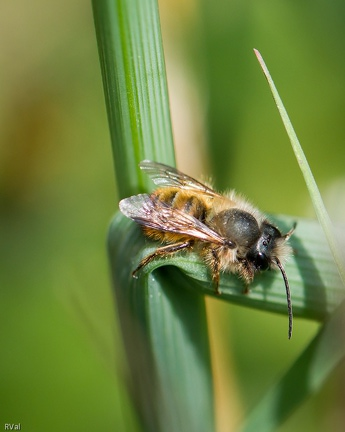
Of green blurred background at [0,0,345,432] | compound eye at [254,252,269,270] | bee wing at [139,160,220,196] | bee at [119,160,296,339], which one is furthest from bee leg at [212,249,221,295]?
green blurred background at [0,0,345,432]

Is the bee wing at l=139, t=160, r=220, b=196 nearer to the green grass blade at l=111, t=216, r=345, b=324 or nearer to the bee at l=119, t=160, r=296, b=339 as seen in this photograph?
the bee at l=119, t=160, r=296, b=339

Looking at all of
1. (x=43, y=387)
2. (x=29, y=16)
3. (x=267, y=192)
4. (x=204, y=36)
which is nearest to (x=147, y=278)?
(x=43, y=387)

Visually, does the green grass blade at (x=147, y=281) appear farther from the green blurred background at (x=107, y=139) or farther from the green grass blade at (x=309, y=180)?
the green blurred background at (x=107, y=139)

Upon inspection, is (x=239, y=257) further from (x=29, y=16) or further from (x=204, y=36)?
(x=29, y=16)


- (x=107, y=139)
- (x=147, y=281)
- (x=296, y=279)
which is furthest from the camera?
(x=107, y=139)

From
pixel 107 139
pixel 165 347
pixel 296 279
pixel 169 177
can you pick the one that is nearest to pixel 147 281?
pixel 165 347

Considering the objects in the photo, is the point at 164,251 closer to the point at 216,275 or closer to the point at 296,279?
the point at 216,275
